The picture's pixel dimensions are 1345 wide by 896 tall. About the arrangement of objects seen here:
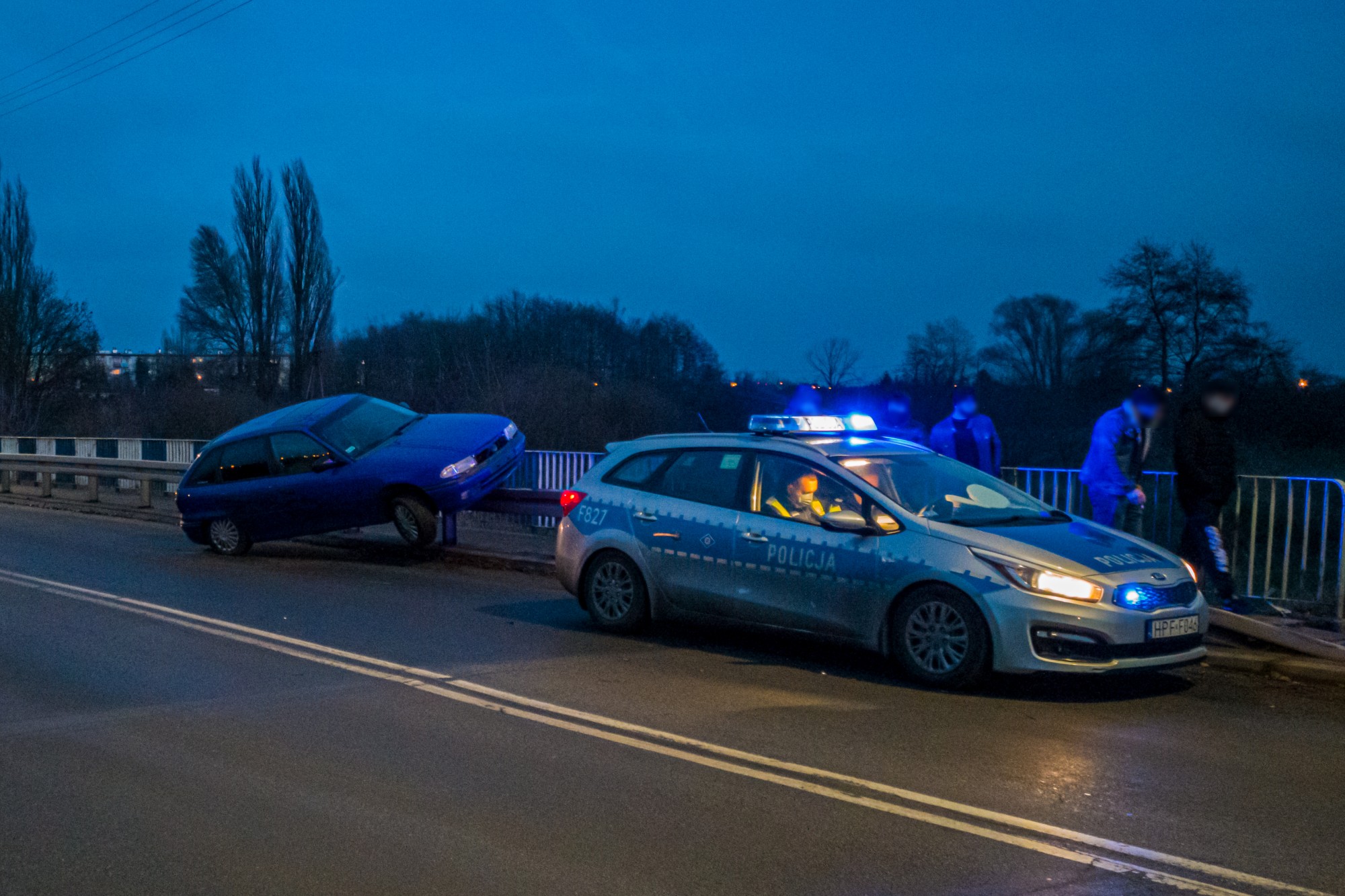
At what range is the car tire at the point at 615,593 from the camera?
8875mm

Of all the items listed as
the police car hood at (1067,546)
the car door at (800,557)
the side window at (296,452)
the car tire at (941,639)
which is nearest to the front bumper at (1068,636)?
the car tire at (941,639)

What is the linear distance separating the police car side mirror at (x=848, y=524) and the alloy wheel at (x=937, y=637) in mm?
615

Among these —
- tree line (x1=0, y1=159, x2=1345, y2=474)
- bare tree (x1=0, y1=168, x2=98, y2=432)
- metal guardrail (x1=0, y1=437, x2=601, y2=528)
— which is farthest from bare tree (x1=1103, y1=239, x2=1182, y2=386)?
bare tree (x1=0, y1=168, x2=98, y2=432)

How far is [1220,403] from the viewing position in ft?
29.4

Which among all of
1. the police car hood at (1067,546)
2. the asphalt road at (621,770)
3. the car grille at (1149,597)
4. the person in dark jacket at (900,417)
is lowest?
the asphalt road at (621,770)

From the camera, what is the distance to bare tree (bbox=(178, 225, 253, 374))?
41062 mm

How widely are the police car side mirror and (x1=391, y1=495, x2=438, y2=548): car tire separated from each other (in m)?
6.93

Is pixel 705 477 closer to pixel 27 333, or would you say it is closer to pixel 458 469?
pixel 458 469

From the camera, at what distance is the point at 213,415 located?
33.6 metres

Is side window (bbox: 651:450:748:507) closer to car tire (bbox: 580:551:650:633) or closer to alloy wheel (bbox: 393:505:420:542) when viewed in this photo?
car tire (bbox: 580:551:650:633)

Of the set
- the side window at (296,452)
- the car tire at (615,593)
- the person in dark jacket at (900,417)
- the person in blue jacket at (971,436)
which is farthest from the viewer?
the side window at (296,452)

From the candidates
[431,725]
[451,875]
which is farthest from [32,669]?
[451,875]

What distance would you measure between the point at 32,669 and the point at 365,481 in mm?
5689

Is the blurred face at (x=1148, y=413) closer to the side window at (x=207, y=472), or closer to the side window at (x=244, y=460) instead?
the side window at (x=244, y=460)
